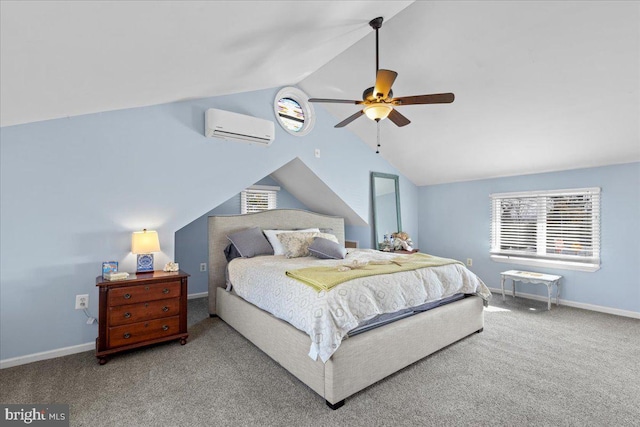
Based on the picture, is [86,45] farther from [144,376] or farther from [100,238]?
[144,376]

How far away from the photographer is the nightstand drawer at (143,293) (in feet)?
8.32

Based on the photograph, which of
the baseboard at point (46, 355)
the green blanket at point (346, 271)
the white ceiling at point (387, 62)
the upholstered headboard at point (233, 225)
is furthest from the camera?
the upholstered headboard at point (233, 225)

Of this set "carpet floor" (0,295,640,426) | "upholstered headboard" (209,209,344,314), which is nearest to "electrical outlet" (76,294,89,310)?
"carpet floor" (0,295,640,426)

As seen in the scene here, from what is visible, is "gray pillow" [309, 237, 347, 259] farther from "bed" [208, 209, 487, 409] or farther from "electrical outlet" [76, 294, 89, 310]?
"electrical outlet" [76, 294, 89, 310]

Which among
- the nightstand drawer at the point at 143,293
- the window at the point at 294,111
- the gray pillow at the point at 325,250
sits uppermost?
the window at the point at 294,111

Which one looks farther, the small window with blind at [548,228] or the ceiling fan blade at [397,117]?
the small window with blind at [548,228]

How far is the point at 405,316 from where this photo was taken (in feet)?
8.07

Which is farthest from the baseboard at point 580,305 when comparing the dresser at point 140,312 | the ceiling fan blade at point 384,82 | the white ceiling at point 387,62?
the dresser at point 140,312

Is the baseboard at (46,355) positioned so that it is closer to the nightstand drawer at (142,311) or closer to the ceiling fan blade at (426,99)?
the nightstand drawer at (142,311)

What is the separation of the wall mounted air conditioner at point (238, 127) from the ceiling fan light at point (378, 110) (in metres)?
1.52

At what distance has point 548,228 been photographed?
434cm

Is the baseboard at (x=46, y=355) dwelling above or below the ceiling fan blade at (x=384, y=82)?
below

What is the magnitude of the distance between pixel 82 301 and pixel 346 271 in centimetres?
241

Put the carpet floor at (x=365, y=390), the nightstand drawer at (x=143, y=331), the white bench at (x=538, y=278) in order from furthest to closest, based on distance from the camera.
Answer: the white bench at (x=538, y=278)
the nightstand drawer at (x=143, y=331)
the carpet floor at (x=365, y=390)
